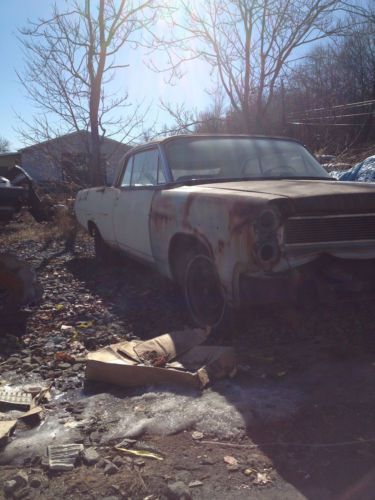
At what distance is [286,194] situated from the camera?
10.6ft

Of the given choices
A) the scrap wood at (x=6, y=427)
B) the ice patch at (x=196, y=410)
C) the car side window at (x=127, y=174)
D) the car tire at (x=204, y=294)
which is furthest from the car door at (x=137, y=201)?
the scrap wood at (x=6, y=427)

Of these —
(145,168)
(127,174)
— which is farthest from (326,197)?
Answer: (127,174)

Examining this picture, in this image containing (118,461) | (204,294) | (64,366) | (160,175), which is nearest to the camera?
(118,461)

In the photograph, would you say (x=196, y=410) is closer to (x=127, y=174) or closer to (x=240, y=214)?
(x=240, y=214)

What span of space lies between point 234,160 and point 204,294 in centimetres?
143

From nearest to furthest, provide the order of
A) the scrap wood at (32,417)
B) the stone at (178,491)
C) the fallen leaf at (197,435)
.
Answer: the stone at (178,491), the fallen leaf at (197,435), the scrap wood at (32,417)

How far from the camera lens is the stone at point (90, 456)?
232 cm

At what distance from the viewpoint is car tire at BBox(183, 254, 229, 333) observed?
3.77 metres

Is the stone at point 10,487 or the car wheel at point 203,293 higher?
the car wheel at point 203,293

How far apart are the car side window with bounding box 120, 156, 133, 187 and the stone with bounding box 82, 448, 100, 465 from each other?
3895 mm

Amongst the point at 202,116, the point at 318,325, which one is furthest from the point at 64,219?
the point at 318,325

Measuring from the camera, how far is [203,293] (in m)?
3.99

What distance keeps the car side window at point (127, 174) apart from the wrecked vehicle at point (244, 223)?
1.08 ft

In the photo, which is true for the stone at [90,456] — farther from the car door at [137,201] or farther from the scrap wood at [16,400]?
the car door at [137,201]
